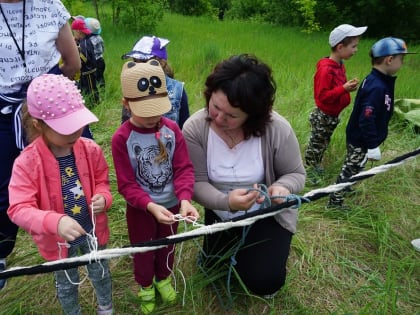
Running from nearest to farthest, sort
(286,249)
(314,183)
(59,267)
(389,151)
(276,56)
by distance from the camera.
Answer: (59,267)
(286,249)
(314,183)
(389,151)
(276,56)

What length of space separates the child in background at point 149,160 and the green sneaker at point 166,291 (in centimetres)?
12

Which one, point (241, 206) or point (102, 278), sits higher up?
point (241, 206)

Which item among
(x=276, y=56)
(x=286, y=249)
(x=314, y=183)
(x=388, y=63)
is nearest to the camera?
(x=286, y=249)

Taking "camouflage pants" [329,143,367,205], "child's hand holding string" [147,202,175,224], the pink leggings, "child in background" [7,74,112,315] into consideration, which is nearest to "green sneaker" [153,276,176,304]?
the pink leggings

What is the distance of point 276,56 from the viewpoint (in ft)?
20.2

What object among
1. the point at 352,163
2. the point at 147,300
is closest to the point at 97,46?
the point at 352,163

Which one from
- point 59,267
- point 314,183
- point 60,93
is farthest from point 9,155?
point 314,183

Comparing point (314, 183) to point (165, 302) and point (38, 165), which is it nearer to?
point (165, 302)

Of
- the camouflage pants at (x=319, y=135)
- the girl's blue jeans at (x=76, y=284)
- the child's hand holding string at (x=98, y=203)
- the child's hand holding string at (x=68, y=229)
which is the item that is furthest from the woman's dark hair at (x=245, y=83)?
the camouflage pants at (x=319, y=135)

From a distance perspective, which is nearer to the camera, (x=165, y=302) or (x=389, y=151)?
(x=165, y=302)

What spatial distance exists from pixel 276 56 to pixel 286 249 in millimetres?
5020

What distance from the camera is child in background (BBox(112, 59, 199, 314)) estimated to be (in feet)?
4.53

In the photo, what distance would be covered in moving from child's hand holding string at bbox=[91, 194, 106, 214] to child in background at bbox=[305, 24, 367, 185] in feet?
6.44

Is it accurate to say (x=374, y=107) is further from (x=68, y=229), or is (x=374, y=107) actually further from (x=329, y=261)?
(x=68, y=229)
